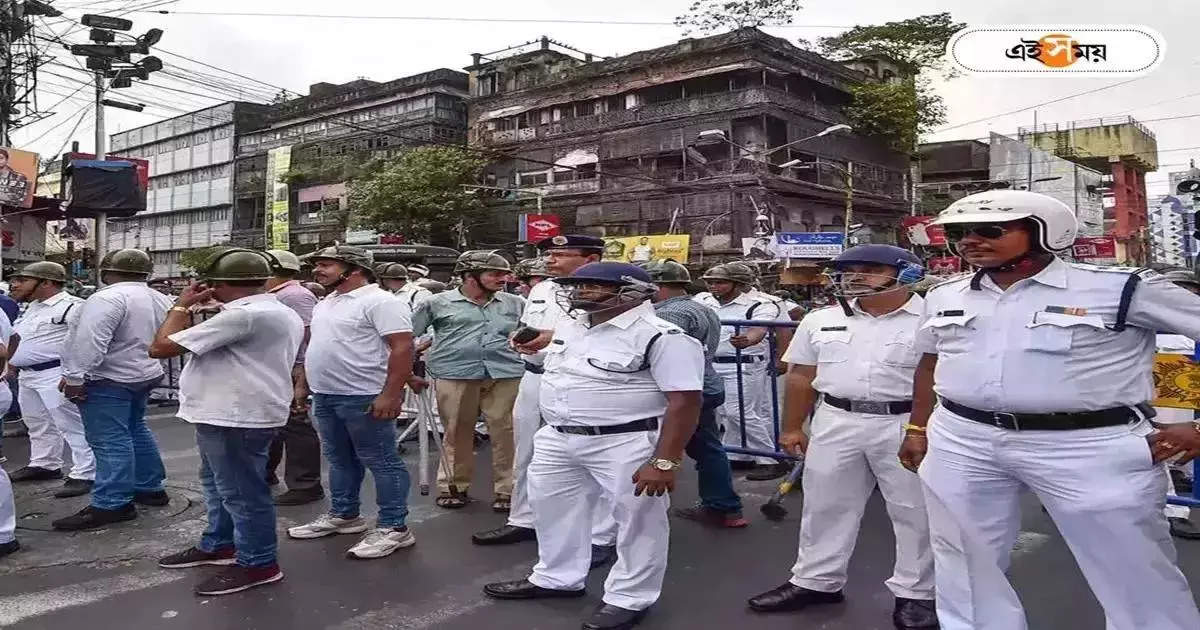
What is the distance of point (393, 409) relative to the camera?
15.6ft

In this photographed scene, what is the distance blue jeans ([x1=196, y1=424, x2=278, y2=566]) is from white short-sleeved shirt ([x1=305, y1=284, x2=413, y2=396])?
0.61m

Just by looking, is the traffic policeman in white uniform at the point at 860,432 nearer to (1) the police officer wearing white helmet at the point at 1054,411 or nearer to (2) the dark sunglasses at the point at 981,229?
(1) the police officer wearing white helmet at the point at 1054,411

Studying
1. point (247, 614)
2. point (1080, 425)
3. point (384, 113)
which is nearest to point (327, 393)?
point (247, 614)

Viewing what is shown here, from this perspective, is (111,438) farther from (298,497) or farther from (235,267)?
(235,267)

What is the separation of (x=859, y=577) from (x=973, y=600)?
1.47 metres

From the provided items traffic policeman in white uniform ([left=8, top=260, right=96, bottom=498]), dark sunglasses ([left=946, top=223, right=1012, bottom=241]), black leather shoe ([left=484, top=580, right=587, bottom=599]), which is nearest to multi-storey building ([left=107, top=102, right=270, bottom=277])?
traffic policeman in white uniform ([left=8, top=260, right=96, bottom=498])

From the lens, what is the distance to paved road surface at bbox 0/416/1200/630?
393cm

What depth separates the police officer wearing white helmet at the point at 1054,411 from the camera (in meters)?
2.68

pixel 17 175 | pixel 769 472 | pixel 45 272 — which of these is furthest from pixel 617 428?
pixel 17 175

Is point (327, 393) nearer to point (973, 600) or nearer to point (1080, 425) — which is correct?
point (973, 600)

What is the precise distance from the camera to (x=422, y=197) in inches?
1391

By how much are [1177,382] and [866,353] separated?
1.86 m

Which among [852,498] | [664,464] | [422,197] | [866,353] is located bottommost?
[852,498]

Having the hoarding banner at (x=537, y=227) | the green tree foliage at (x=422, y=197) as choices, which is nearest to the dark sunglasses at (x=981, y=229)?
the hoarding banner at (x=537, y=227)
